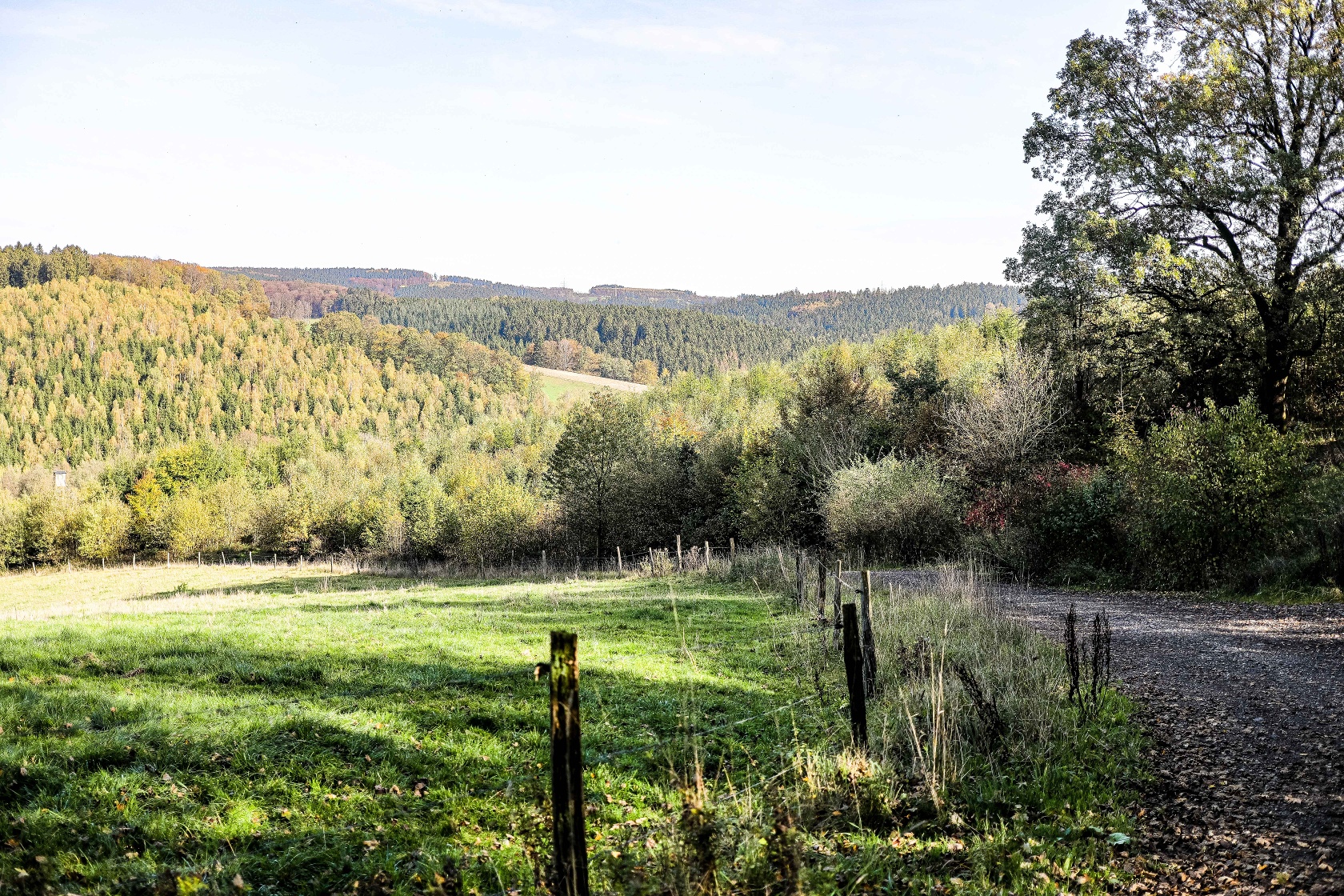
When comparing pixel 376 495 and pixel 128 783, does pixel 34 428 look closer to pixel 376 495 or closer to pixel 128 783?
pixel 376 495

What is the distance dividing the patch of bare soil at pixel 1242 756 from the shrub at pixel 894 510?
1686cm

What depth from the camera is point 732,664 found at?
1166 centimetres

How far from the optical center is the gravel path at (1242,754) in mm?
5219

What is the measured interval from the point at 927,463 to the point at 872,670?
2440 centimetres

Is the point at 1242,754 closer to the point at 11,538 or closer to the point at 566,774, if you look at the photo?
the point at 566,774

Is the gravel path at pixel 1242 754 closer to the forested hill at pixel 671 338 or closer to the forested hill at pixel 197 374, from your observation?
the forested hill at pixel 197 374

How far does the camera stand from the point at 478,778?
698cm

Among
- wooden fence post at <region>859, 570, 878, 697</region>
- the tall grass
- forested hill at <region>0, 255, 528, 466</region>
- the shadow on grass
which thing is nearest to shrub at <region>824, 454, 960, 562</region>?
the tall grass

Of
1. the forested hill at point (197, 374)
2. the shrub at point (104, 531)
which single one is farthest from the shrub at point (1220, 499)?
the forested hill at point (197, 374)

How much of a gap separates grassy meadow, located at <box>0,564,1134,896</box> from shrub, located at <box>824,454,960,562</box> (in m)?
18.9

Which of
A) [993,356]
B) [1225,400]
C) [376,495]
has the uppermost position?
[993,356]

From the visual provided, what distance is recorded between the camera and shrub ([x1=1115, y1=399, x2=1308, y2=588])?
696 inches

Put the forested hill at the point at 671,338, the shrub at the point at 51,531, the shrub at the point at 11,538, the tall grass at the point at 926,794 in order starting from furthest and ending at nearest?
the forested hill at the point at 671,338 < the shrub at the point at 51,531 < the shrub at the point at 11,538 < the tall grass at the point at 926,794

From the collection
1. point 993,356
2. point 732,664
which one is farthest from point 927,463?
point 732,664
